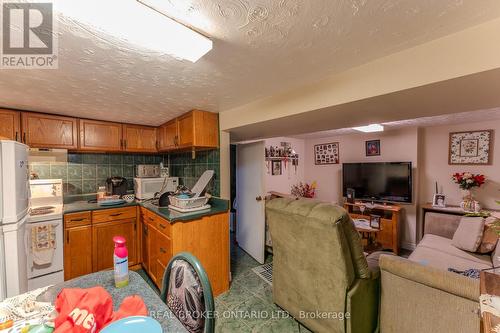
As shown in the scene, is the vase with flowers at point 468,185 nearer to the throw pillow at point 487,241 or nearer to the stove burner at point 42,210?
the throw pillow at point 487,241

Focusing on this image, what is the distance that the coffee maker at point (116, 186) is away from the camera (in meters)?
2.83

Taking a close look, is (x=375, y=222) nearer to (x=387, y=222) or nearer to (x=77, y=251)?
(x=387, y=222)

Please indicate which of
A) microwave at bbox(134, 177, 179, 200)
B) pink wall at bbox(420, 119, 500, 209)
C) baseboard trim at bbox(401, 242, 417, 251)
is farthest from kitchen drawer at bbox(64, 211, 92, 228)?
pink wall at bbox(420, 119, 500, 209)

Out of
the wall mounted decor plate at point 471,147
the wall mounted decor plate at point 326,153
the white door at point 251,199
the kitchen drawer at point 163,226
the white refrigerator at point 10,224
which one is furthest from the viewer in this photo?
the wall mounted decor plate at point 326,153

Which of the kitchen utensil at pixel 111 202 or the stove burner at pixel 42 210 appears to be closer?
the stove burner at pixel 42 210

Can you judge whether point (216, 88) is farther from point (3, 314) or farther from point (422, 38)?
point (3, 314)

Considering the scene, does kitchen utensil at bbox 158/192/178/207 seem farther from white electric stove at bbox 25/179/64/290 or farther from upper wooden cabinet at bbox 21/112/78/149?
upper wooden cabinet at bbox 21/112/78/149

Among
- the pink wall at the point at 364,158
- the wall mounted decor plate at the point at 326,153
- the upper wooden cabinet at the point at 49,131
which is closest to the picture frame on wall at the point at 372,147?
the pink wall at the point at 364,158

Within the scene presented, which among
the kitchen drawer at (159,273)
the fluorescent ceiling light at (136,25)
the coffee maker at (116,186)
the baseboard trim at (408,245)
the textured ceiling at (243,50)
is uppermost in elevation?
the textured ceiling at (243,50)

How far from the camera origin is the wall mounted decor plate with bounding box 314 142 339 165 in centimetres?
468

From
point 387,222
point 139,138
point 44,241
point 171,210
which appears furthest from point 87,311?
point 387,222

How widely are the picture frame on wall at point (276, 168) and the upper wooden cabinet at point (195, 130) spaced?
2.28m

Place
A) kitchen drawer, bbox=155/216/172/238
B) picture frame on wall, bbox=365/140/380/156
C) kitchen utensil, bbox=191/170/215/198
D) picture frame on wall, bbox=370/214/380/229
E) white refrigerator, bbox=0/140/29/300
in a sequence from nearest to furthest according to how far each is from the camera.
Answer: white refrigerator, bbox=0/140/29/300
kitchen drawer, bbox=155/216/172/238
kitchen utensil, bbox=191/170/215/198
picture frame on wall, bbox=370/214/380/229
picture frame on wall, bbox=365/140/380/156

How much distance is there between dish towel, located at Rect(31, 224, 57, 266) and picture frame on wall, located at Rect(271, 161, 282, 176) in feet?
11.8
